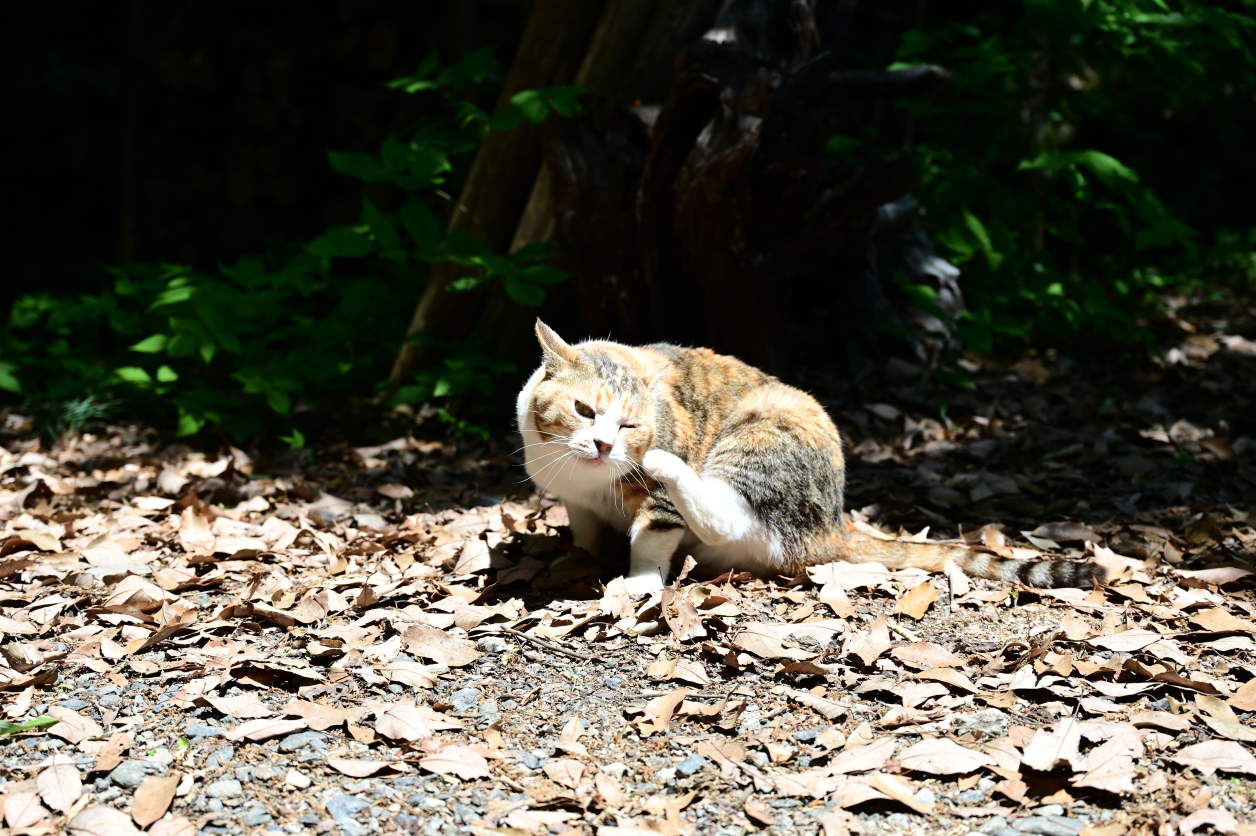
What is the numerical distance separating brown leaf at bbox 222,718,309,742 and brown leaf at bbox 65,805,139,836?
0.32m

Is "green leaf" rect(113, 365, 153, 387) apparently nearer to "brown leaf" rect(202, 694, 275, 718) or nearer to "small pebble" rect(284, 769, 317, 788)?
"brown leaf" rect(202, 694, 275, 718)

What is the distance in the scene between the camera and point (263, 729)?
92.7 inches

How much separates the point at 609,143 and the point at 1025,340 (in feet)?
11.0

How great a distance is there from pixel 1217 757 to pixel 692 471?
1.56m

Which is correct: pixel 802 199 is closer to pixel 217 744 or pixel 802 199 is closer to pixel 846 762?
pixel 846 762

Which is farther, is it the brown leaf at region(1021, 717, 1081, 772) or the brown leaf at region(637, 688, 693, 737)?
the brown leaf at region(637, 688, 693, 737)

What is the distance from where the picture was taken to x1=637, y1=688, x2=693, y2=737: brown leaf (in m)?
2.39

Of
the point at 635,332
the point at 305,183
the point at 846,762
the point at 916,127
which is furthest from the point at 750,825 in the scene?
the point at 916,127

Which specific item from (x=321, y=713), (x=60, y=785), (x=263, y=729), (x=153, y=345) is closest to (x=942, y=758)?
(x=321, y=713)

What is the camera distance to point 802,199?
4.73m

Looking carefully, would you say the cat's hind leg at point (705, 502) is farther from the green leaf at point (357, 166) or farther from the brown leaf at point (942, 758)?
the green leaf at point (357, 166)

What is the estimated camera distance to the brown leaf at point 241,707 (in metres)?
2.44

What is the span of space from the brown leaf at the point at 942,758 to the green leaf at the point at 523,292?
265 cm

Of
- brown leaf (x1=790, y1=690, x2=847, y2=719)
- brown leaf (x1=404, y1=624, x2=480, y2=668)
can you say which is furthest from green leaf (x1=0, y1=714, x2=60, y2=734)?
brown leaf (x1=790, y1=690, x2=847, y2=719)
